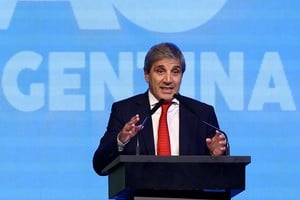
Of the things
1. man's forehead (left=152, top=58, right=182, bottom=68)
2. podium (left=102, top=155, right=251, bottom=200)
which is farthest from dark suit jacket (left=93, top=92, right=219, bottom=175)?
podium (left=102, top=155, right=251, bottom=200)

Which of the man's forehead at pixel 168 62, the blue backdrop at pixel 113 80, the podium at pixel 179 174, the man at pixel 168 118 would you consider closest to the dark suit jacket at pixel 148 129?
the man at pixel 168 118

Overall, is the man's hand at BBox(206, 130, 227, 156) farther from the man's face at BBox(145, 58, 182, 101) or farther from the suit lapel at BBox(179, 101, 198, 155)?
the man's face at BBox(145, 58, 182, 101)

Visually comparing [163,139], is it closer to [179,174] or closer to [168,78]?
[168,78]

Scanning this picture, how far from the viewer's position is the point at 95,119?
4352 mm

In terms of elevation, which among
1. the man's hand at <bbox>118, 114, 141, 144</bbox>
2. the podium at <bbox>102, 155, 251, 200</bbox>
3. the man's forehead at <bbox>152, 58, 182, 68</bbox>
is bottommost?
the podium at <bbox>102, 155, 251, 200</bbox>

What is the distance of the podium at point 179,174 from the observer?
9.38 feet

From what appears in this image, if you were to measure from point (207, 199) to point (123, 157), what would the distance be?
0.32 meters

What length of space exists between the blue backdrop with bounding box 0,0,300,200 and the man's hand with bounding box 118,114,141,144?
136cm

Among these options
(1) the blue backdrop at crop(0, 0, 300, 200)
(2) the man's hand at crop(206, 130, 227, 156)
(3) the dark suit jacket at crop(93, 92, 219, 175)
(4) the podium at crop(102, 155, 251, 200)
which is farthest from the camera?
(1) the blue backdrop at crop(0, 0, 300, 200)

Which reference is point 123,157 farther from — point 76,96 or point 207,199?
point 76,96

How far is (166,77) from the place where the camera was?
10.6 ft

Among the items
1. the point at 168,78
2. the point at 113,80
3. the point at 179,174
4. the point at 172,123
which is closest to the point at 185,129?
the point at 172,123

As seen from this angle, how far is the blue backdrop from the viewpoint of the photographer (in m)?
4.32

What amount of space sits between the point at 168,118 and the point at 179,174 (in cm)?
46
